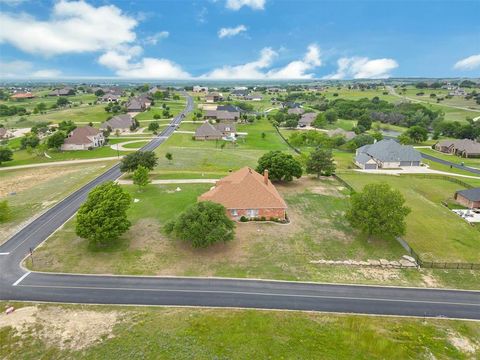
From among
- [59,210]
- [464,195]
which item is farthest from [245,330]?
[464,195]

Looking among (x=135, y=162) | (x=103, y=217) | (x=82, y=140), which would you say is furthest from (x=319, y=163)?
(x=82, y=140)

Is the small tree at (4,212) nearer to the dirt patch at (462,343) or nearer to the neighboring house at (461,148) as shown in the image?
the dirt patch at (462,343)

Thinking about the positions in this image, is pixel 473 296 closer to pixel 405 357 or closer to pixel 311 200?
pixel 405 357

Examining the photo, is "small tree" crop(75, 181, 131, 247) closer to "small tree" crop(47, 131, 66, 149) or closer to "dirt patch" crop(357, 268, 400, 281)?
"dirt patch" crop(357, 268, 400, 281)

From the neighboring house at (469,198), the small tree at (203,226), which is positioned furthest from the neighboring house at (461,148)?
the small tree at (203,226)

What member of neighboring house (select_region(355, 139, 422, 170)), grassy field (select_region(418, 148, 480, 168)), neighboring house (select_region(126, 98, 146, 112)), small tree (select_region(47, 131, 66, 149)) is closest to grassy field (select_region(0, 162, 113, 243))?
small tree (select_region(47, 131, 66, 149))
